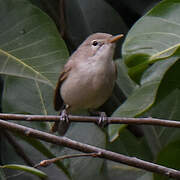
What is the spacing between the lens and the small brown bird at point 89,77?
3250mm

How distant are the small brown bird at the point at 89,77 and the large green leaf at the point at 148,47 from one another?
42 cm

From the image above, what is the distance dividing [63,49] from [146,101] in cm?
70

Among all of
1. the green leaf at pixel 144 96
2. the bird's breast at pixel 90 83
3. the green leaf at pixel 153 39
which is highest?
the green leaf at pixel 153 39

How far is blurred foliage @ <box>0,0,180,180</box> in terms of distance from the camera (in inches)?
101

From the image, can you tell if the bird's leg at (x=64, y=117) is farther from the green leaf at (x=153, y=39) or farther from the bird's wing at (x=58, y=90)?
the green leaf at (x=153, y=39)

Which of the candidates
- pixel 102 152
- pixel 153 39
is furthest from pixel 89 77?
pixel 102 152

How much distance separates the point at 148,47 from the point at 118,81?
1162 mm

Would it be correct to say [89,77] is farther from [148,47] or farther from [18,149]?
[148,47]

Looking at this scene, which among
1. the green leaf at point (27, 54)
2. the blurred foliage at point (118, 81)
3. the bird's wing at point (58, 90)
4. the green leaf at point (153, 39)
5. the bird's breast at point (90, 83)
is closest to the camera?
the green leaf at point (153, 39)

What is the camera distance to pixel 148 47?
2.46 m

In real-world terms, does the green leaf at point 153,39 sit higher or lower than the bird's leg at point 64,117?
higher

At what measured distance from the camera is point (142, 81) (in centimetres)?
286

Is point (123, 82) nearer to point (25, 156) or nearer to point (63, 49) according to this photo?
point (63, 49)

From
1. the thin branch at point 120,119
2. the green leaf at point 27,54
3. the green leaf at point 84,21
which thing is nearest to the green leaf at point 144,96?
the thin branch at point 120,119
